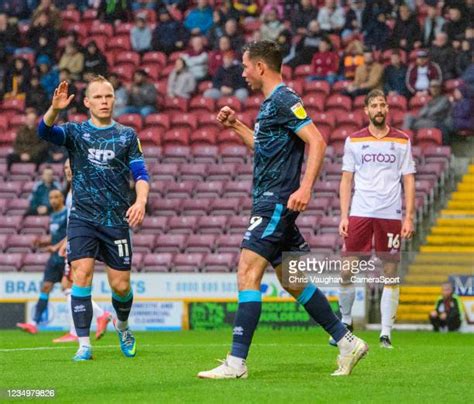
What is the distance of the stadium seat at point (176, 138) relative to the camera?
24969 mm

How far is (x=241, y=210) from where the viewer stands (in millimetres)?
22875

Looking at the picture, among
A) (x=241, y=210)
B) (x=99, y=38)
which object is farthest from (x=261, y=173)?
(x=99, y=38)

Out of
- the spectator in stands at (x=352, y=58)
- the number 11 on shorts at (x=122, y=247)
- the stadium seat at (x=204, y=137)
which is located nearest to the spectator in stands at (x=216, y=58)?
the stadium seat at (x=204, y=137)

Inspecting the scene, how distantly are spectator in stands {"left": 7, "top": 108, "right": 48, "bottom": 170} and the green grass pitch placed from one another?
456 inches

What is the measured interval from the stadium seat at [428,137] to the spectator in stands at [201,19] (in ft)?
19.7

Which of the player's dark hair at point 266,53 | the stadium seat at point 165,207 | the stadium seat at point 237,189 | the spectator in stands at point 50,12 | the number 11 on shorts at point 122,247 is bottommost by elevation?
the stadium seat at point 165,207

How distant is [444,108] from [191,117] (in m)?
5.01

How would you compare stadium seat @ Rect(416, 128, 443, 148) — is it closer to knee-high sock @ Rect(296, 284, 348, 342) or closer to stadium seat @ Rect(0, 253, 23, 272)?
stadium seat @ Rect(0, 253, 23, 272)

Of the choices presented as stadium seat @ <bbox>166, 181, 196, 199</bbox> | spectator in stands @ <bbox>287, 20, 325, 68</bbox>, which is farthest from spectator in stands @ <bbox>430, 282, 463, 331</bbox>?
spectator in stands @ <bbox>287, 20, 325, 68</bbox>

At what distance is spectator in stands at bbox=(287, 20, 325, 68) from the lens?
25.6 m

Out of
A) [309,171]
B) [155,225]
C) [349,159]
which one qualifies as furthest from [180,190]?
[309,171]

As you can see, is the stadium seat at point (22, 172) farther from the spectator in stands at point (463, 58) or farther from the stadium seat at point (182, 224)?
the spectator in stands at point (463, 58)

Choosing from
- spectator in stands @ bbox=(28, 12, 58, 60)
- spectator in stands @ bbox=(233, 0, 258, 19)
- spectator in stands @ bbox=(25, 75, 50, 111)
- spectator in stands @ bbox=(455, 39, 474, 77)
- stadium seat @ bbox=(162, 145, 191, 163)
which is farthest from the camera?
spectator in stands @ bbox=(28, 12, 58, 60)

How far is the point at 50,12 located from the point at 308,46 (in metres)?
6.29
